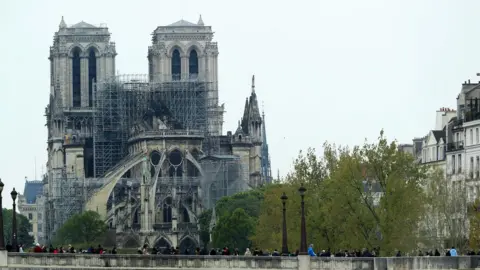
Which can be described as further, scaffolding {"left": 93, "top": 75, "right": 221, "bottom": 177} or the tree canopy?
scaffolding {"left": 93, "top": 75, "right": 221, "bottom": 177}

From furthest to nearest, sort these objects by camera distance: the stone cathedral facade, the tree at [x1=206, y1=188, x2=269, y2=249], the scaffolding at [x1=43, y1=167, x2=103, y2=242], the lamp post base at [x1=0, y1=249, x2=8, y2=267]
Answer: the scaffolding at [x1=43, y1=167, x2=103, y2=242] → the stone cathedral facade → the tree at [x1=206, y1=188, x2=269, y2=249] → the lamp post base at [x1=0, y1=249, x2=8, y2=267]

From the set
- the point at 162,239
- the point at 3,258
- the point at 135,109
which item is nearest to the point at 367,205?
the point at 3,258

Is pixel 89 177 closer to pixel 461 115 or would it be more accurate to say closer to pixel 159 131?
pixel 159 131

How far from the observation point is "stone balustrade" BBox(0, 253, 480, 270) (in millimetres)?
71500

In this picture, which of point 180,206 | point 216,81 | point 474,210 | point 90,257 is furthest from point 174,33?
point 90,257

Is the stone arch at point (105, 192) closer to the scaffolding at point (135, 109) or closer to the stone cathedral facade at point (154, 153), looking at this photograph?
the stone cathedral facade at point (154, 153)

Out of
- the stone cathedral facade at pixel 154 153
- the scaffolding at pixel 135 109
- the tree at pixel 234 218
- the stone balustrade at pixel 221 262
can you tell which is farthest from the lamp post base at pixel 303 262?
the scaffolding at pixel 135 109

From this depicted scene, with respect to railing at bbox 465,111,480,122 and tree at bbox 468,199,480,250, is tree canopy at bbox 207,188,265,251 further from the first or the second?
tree at bbox 468,199,480,250

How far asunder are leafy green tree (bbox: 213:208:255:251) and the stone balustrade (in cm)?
7199

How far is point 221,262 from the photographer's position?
71.8 m

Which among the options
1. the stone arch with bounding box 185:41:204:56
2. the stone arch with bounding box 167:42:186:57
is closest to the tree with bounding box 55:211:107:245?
the stone arch with bounding box 167:42:186:57

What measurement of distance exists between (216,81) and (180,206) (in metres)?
18.5

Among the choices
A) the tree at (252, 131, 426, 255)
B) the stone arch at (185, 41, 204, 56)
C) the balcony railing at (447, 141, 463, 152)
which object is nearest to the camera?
the tree at (252, 131, 426, 255)

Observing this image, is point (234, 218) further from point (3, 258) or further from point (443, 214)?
point (3, 258)
